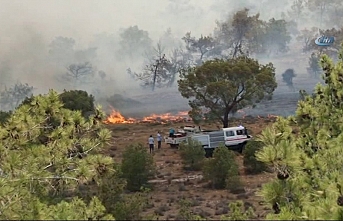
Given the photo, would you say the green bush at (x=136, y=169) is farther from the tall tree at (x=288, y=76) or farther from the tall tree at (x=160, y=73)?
the tall tree at (x=288, y=76)

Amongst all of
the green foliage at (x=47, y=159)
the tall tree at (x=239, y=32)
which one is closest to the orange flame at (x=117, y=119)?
the tall tree at (x=239, y=32)

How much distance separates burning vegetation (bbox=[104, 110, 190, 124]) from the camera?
154 ft

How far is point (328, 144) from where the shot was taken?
517 centimetres

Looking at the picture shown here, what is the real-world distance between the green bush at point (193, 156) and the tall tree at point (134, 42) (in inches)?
2302

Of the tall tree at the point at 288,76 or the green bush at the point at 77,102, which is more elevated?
the tall tree at the point at 288,76

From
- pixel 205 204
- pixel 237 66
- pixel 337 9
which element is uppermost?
pixel 337 9

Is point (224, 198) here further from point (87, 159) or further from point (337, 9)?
point (337, 9)

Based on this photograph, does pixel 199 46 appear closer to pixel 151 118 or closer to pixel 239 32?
pixel 239 32

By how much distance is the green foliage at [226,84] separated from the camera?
2706 centimetres

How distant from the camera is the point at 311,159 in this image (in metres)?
4.70

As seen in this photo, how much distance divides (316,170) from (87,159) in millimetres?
2660

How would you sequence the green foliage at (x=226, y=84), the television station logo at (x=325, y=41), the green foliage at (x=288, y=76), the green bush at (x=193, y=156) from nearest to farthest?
the green bush at (x=193, y=156), the green foliage at (x=226, y=84), the television station logo at (x=325, y=41), the green foliage at (x=288, y=76)

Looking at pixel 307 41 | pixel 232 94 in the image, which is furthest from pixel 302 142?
pixel 307 41

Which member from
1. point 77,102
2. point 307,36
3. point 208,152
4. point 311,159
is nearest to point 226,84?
point 208,152
